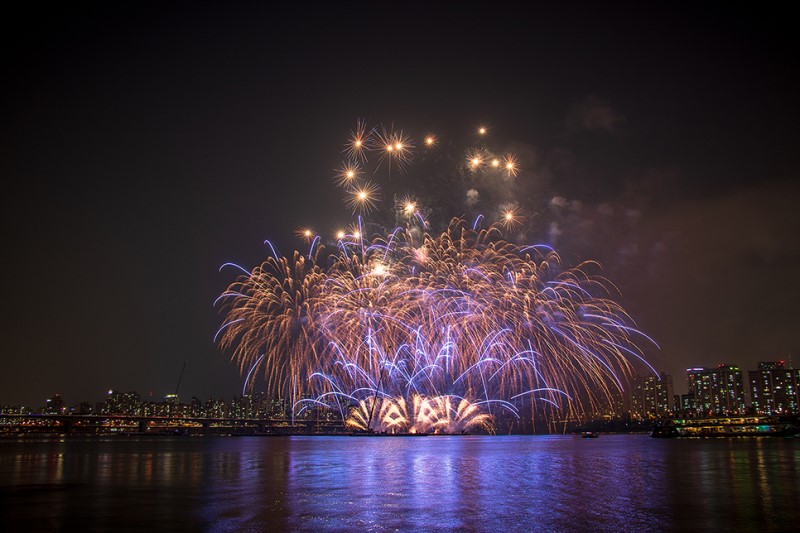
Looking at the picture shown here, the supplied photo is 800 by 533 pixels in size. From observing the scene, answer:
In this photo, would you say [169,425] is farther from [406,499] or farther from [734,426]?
[406,499]

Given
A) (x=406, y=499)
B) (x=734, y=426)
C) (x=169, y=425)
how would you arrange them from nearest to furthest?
1. (x=406, y=499)
2. (x=734, y=426)
3. (x=169, y=425)

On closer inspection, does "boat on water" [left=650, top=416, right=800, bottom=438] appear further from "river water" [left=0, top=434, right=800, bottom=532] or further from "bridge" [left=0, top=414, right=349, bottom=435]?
"river water" [left=0, top=434, right=800, bottom=532]

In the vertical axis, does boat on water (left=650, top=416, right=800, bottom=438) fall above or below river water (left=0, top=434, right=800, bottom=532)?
below

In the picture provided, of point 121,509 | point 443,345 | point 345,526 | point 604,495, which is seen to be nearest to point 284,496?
point 121,509

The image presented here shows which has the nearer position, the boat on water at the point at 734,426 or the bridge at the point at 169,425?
the boat on water at the point at 734,426

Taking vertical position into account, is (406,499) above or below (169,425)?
above

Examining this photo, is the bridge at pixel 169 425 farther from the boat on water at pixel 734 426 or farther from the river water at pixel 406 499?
the river water at pixel 406 499

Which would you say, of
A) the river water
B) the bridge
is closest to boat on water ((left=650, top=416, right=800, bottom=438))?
the bridge

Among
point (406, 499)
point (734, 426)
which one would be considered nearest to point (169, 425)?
point (734, 426)

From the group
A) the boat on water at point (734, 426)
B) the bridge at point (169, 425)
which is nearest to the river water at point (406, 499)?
the boat on water at point (734, 426)

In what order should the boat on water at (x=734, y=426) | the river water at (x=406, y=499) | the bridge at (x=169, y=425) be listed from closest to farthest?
1. the river water at (x=406, y=499)
2. the boat on water at (x=734, y=426)
3. the bridge at (x=169, y=425)

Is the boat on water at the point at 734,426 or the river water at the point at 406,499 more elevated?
the river water at the point at 406,499

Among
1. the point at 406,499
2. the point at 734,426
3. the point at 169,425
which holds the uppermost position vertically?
the point at 406,499

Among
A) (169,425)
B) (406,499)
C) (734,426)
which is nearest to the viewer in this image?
(406,499)
